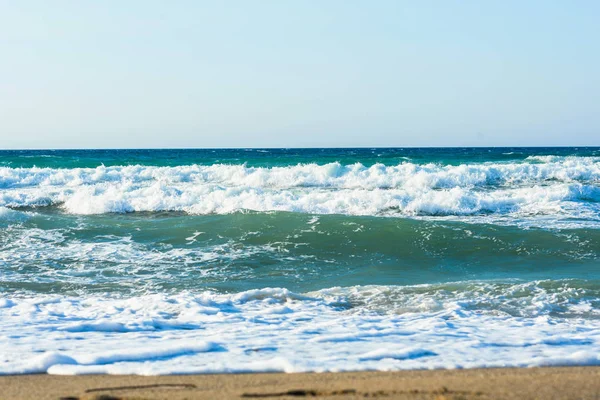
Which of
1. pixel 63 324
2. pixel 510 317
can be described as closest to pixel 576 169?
pixel 510 317

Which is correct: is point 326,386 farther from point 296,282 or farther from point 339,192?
point 339,192

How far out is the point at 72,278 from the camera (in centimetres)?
839

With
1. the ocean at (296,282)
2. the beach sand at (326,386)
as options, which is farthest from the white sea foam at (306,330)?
the beach sand at (326,386)

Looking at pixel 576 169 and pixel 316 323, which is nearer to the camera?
pixel 316 323

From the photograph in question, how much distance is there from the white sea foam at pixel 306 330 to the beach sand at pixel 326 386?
198 millimetres

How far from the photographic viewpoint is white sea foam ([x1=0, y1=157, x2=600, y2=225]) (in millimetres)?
15617

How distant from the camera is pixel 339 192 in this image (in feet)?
57.0

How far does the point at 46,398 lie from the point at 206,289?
4.38 m

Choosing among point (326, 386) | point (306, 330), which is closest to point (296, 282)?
point (306, 330)

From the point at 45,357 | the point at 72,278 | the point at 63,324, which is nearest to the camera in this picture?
the point at 45,357

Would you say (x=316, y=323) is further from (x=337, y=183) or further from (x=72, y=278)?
(x=337, y=183)

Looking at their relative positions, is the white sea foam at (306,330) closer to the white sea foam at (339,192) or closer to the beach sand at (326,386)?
the beach sand at (326,386)

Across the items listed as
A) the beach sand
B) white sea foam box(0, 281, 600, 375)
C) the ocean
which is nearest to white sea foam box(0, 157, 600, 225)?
the ocean

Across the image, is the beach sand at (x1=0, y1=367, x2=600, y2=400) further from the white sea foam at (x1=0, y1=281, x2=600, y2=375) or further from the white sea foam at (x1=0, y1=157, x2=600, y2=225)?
the white sea foam at (x1=0, y1=157, x2=600, y2=225)
